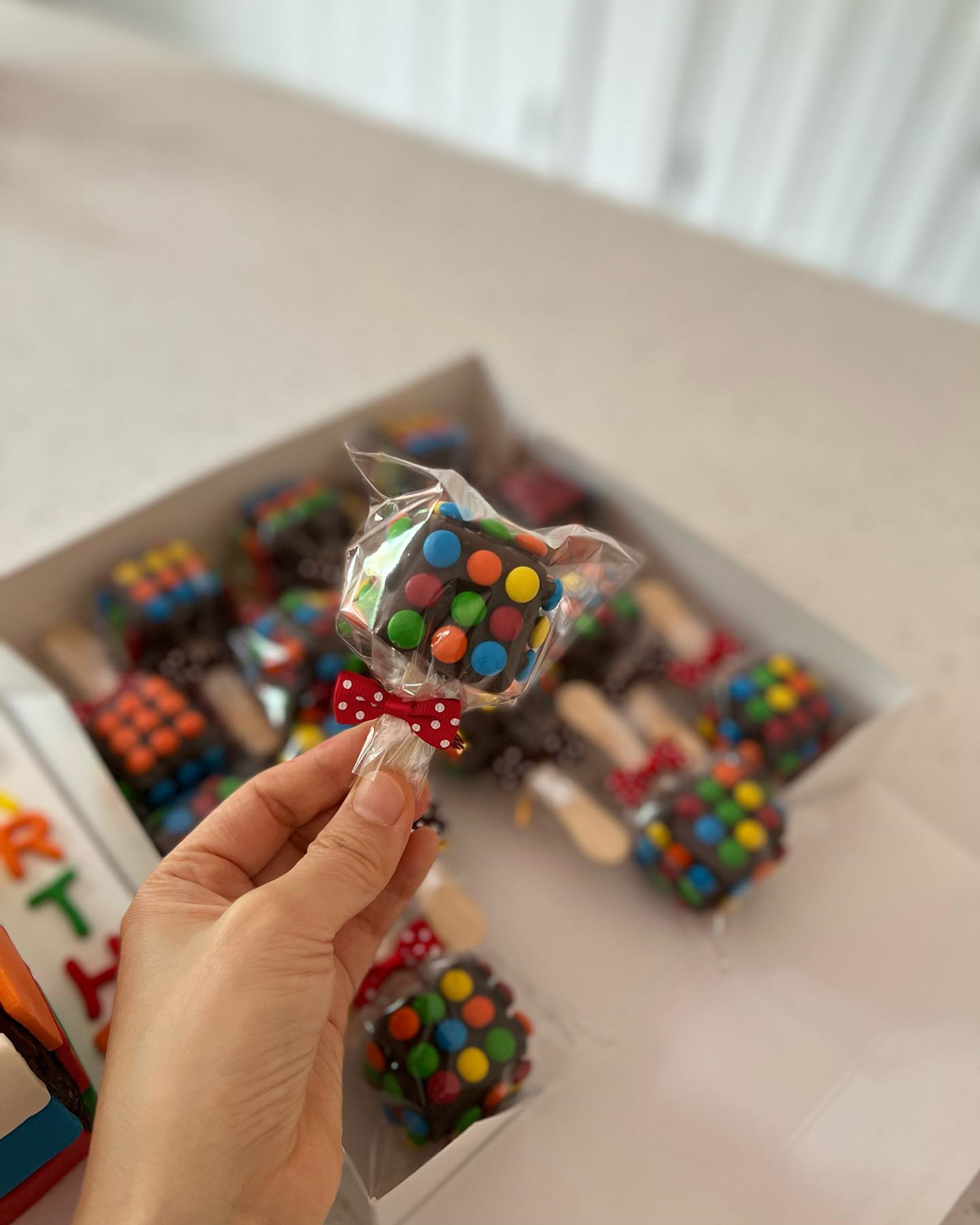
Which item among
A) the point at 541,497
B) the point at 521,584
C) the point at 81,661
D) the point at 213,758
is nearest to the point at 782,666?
the point at 541,497

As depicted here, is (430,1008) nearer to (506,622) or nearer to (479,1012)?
(479,1012)

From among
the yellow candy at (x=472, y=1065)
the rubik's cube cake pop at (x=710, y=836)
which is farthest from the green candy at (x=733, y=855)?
the yellow candy at (x=472, y=1065)

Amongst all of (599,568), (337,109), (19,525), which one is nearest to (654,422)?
(599,568)

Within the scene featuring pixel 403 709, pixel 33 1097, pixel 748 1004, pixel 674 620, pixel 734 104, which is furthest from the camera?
pixel 734 104

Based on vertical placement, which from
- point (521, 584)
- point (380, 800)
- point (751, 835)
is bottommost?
point (751, 835)

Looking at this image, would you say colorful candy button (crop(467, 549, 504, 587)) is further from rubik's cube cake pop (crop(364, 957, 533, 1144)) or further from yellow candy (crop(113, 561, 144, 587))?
yellow candy (crop(113, 561, 144, 587))

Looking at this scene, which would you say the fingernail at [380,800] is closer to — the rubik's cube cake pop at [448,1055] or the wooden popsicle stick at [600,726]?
the rubik's cube cake pop at [448,1055]

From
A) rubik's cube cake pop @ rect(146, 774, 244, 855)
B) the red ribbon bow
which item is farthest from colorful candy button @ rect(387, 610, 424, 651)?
the red ribbon bow

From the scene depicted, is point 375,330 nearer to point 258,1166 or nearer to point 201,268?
point 201,268
